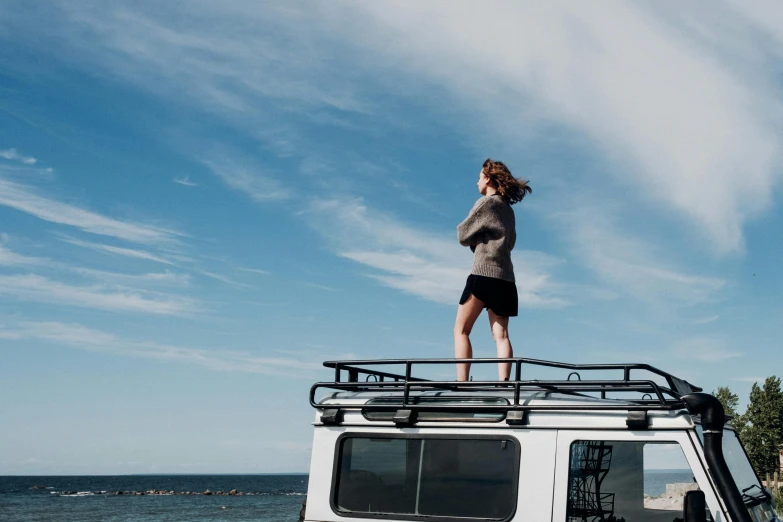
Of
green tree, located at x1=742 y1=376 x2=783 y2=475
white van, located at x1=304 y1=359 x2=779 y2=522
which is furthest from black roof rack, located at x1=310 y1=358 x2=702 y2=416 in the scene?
green tree, located at x1=742 y1=376 x2=783 y2=475

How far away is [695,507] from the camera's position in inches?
182

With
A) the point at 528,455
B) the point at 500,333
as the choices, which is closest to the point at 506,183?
the point at 500,333

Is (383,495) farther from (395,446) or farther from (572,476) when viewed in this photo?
(572,476)

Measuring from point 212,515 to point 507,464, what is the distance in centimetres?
7791

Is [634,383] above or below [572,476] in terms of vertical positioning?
above

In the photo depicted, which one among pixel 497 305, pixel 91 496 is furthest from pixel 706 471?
pixel 91 496

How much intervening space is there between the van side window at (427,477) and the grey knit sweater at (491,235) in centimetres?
219

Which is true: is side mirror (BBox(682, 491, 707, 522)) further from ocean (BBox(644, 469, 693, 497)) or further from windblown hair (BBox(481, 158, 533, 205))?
windblown hair (BBox(481, 158, 533, 205))

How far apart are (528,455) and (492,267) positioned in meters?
2.38

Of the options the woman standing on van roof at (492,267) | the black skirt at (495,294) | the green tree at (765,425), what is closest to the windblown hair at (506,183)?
the woman standing on van roof at (492,267)

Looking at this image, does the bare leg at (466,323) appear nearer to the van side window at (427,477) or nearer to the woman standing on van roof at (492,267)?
the woman standing on van roof at (492,267)

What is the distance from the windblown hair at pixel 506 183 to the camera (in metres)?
7.54

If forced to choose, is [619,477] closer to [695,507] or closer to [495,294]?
[695,507]

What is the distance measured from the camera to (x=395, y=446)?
5.56 meters
